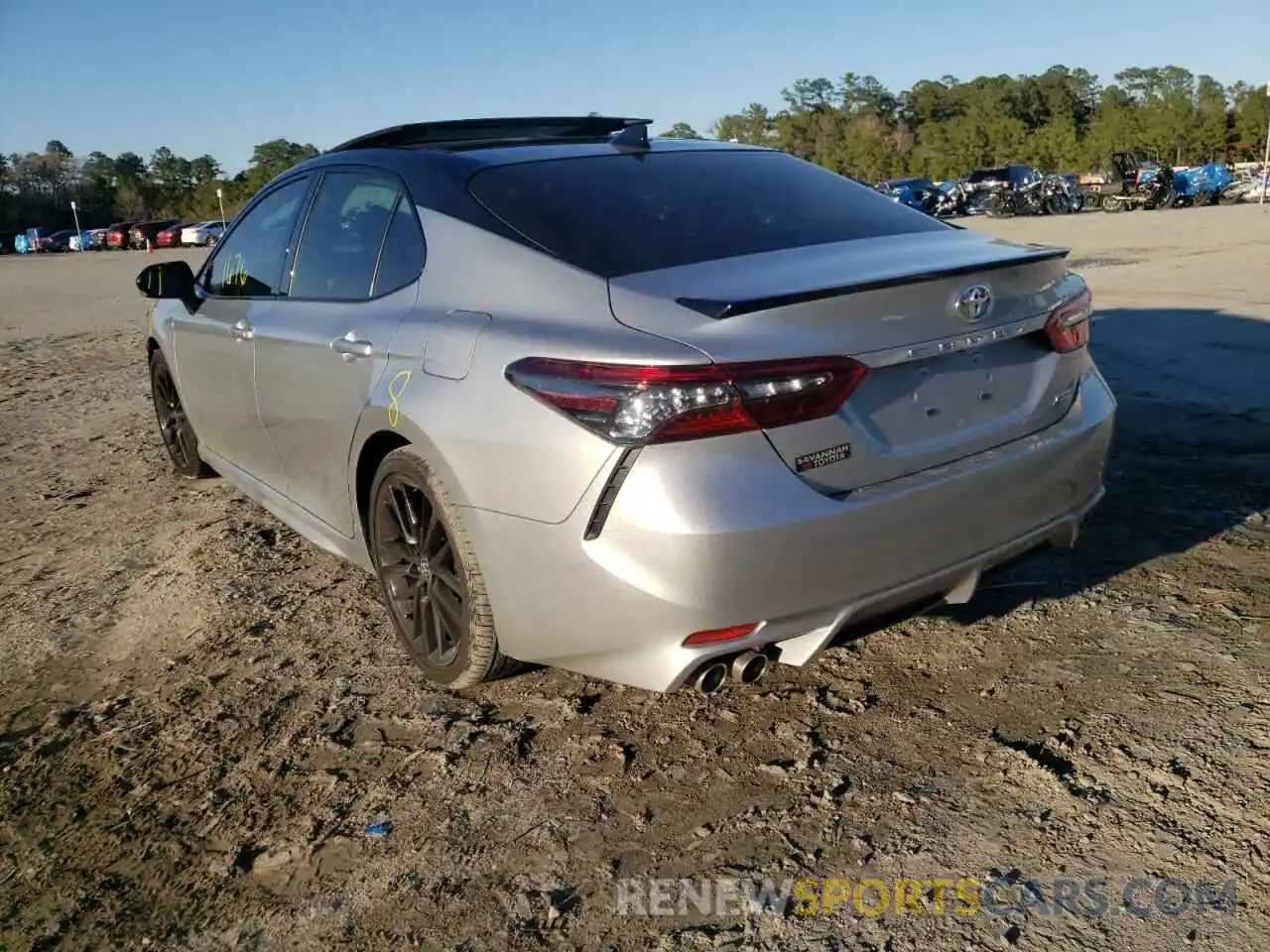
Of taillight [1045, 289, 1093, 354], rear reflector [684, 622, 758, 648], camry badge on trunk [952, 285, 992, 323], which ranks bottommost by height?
rear reflector [684, 622, 758, 648]

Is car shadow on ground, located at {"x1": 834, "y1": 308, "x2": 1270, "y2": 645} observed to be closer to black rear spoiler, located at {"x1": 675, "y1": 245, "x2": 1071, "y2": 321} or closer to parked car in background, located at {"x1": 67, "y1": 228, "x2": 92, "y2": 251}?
black rear spoiler, located at {"x1": 675, "y1": 245, "x2": 1071, "y2": 321}

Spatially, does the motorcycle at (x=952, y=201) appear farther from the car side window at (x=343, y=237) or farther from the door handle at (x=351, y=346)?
the door handle at (x=351, y=346)

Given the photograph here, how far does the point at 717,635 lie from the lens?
2.44 metres

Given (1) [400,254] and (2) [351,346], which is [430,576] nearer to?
(2) [351,346]

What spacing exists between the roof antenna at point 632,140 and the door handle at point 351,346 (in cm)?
107

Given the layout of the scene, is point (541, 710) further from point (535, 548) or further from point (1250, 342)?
point (1250, 342)

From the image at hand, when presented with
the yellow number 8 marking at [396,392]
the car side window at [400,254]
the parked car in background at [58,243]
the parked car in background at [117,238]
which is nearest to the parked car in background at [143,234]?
the parked car in background at [117,238]

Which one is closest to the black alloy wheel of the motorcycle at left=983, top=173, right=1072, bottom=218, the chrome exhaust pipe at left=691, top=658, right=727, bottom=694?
the chrome exhaust pipe at left=691, top=658, right=727, bottom=694

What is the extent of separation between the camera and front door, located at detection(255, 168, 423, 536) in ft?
10.5

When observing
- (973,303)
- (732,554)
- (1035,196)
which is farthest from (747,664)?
(1035,196)

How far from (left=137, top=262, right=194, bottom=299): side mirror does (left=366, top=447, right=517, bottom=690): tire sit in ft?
6.92

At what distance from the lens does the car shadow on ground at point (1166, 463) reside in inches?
146

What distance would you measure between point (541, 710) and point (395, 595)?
0.61 m

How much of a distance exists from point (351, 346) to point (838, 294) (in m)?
1.54
